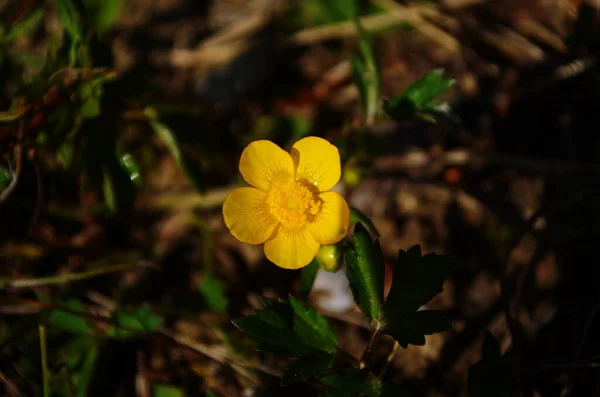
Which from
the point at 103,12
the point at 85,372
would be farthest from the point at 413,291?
the point at 103,12

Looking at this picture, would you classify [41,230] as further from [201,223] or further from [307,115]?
[307,115]

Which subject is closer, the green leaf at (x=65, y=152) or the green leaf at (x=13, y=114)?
the green leaf at (x=13, y=114)

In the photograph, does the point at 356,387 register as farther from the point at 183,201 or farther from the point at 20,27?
the point at 20,27

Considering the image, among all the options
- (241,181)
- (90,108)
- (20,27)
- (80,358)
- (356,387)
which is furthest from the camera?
(241,181)

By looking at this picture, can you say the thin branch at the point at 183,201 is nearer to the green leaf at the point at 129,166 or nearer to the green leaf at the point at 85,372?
the green leaf at the point at 129,166

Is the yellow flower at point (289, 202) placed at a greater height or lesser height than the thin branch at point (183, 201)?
greater

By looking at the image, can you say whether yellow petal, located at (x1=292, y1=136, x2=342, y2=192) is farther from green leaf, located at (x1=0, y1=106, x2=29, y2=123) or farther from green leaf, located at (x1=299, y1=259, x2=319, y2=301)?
green leaf, located at (x1=0, y1=106, x2=29, y2=123)

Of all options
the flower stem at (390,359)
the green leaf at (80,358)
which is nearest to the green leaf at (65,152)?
the green leaf at (80,358)
